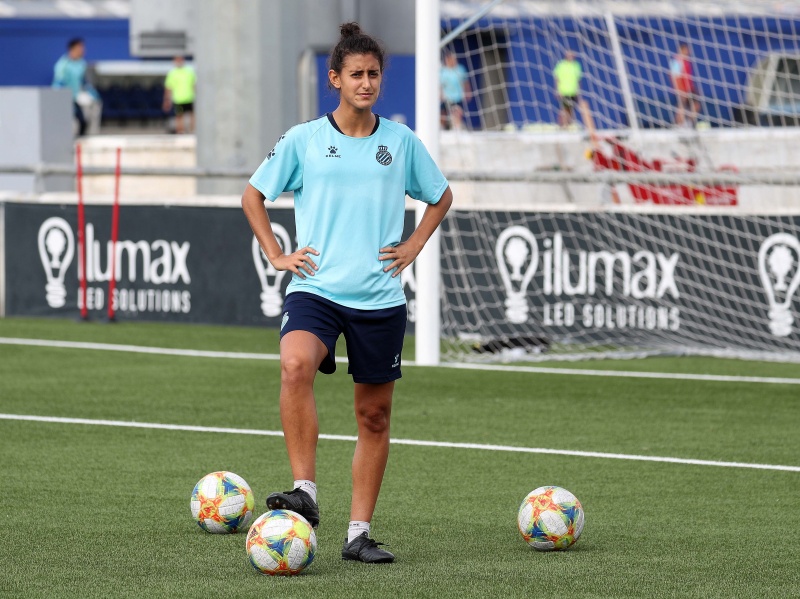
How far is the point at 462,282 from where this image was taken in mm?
15547

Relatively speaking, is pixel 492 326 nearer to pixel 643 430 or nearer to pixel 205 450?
pixel 643 430

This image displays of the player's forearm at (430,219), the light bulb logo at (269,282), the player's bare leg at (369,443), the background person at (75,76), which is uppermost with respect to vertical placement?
the background person at (75,76)

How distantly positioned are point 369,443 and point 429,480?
2027mm

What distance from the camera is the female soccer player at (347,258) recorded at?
20.6ft

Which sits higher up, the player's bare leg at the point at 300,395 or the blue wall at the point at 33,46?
the blue wall at the point at 33,46

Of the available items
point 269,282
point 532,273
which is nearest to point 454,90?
point 269,282

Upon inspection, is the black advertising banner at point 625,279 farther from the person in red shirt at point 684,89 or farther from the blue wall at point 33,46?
the blue wall at point 33,46

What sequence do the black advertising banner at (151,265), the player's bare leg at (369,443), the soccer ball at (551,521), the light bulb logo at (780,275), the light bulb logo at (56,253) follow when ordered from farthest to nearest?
the light bulb logo at (56,253) < the black advertising banner at (151,265) < the light bulb logo at (780,275) < the soccer ball at (551,521) < the player's bare leg at (369,443)

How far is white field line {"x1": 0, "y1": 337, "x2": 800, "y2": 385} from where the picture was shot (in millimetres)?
12977

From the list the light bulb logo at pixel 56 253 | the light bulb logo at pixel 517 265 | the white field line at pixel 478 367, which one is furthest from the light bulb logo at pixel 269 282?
the light bulb logo at pixel 517 265

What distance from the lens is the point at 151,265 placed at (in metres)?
16.9

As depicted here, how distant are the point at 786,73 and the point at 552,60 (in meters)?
3.72

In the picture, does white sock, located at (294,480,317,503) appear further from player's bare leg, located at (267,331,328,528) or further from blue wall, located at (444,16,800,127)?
blue wall, located at (444,16,800,127)

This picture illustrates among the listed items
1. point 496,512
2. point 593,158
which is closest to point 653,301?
point 593,158
